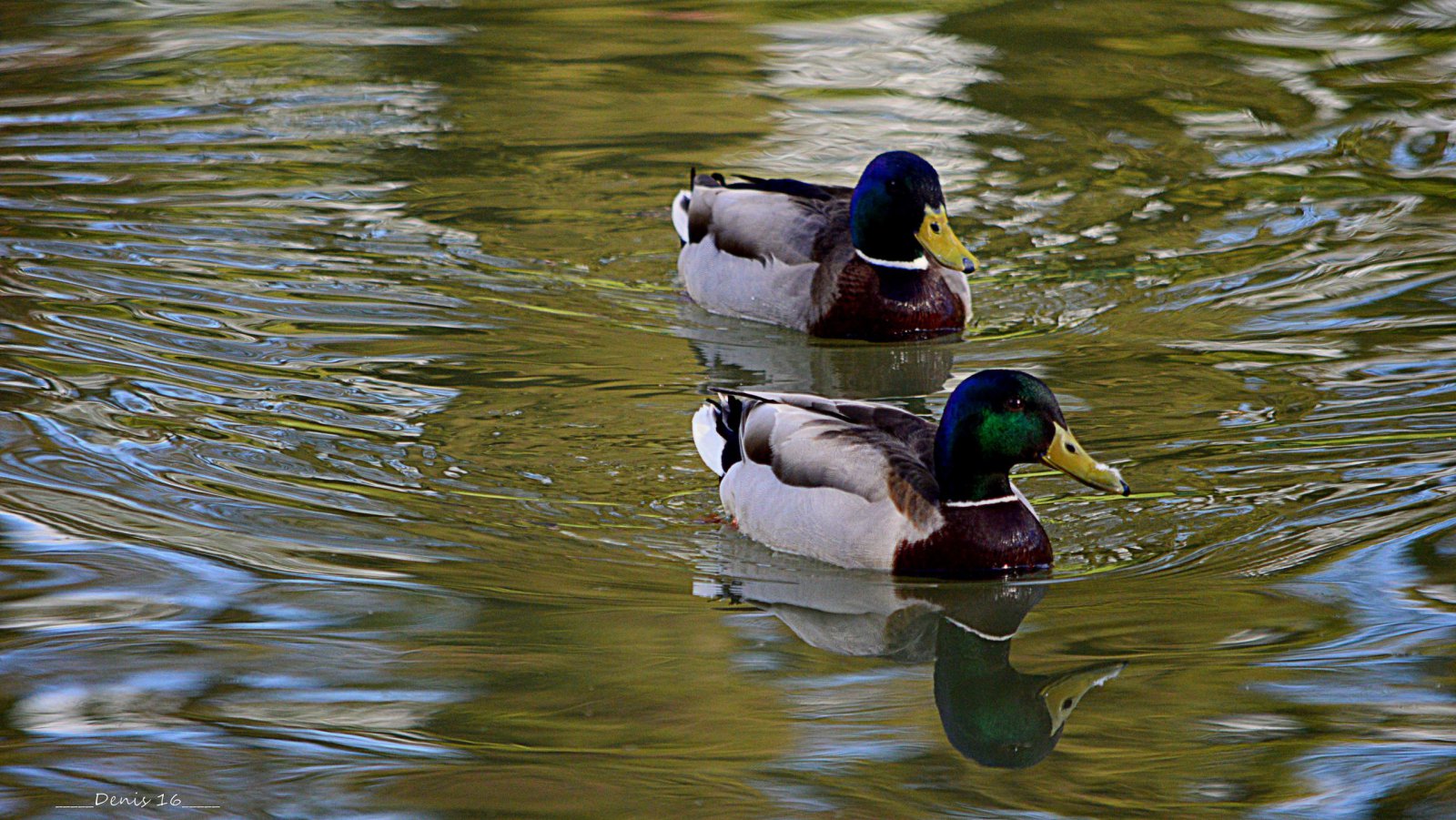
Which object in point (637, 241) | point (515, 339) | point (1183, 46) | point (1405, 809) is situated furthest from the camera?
point (1183, 46)

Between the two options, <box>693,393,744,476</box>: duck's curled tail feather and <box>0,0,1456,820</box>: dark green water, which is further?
<box>693,393,744,476</box>: duck's curled tail feather

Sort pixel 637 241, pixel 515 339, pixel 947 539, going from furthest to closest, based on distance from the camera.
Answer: pixel 637 241, pixel 515 339, pixel 947 539

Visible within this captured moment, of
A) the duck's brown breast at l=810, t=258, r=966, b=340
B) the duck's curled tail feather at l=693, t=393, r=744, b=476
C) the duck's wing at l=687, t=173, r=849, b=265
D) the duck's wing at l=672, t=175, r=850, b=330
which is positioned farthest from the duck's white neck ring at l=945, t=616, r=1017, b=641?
the duck's wing at l=687, t=173, r=849, b=265

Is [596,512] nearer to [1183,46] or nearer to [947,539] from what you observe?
[947,539]

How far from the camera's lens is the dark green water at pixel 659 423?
4871 mm

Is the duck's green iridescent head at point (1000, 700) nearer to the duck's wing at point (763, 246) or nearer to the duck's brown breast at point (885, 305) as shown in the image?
the duck's brown breast at point (885, 305)

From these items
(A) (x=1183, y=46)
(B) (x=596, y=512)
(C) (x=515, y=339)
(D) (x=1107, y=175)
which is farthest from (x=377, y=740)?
(A) (x=1183, y=46)

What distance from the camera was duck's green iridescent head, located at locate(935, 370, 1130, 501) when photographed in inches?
230

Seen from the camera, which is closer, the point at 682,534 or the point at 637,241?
the point at 682,534

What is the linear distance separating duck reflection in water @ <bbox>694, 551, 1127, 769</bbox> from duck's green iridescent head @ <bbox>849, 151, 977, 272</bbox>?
2.74 m

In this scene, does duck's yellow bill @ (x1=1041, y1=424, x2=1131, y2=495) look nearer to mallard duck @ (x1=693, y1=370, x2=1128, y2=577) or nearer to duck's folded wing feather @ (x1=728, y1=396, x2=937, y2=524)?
mallard duck @ (x1=693, y1=370, x2=1128, y2=577)

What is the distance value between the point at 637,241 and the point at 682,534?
3.81 m

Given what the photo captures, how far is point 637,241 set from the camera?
986 centimetres

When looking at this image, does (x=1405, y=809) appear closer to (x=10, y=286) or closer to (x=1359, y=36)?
(x=10, y=286)
